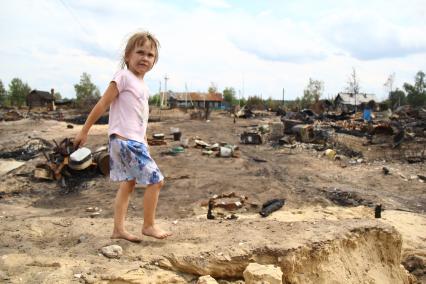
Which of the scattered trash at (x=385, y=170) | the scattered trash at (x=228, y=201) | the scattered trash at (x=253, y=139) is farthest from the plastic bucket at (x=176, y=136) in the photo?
the scattered trash at (x=228, y=201)

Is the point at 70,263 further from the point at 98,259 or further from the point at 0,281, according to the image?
the point at 0,281

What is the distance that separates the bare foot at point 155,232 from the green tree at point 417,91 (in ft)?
153

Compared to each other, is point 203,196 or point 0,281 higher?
point 0,281

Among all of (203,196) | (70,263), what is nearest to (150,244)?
(70,263)

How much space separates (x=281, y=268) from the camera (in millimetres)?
3195

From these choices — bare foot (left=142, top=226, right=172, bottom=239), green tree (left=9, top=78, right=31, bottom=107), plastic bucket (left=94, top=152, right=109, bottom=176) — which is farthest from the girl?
green tree (left=9, top=78, right=31, bottom=107)

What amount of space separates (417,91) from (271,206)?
47061mm

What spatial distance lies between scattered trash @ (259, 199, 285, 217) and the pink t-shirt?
13.9 feet

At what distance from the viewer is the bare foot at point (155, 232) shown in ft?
10.9

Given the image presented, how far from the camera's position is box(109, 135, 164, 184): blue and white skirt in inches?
123

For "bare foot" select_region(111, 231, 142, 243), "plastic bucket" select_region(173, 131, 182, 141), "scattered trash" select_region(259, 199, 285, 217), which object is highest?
"bare foot" select_region(111, 231, 142, 243)

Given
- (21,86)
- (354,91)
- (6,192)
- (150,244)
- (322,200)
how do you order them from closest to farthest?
1. (150,244)
2. (322,200)
3. (6,192)
4. (354,91)
5. (21,86)

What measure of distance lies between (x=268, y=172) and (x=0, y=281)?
26.7ft

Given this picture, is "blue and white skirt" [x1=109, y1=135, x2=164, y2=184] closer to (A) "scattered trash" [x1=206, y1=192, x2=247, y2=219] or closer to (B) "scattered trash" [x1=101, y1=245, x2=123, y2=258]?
(B) "scattered trash" [x1=101, y1=245, x2=123, y2=258]
